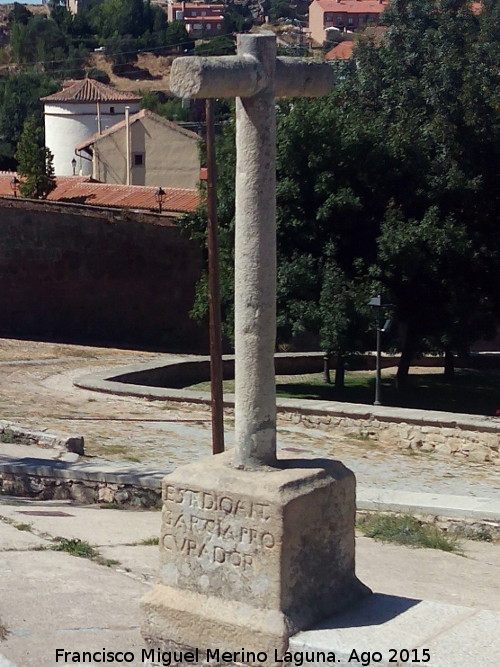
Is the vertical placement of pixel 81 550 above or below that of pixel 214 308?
below

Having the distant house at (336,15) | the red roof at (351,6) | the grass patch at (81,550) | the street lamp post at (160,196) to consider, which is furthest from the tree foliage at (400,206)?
the red roof at (351,6)

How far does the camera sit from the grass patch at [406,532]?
7922 millimetres

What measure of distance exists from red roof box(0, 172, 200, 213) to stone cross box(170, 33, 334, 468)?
19.7 m

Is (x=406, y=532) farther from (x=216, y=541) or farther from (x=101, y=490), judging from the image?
(x=216, y=541)

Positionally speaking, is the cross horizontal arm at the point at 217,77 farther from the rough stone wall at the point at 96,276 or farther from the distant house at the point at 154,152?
the distant house at the point at 154,152

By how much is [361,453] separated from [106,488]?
4.09 m

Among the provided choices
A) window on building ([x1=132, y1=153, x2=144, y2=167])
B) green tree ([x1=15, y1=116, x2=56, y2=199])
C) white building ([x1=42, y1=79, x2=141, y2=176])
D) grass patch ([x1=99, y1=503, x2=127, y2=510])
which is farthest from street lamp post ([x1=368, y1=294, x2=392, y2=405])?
white building ([x1=42, y1=79, x2=141, y2=176])

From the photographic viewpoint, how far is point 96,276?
23406 mm

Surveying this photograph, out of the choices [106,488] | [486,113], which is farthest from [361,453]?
[486,113]

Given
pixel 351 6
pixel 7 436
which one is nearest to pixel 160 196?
pixel 7 436

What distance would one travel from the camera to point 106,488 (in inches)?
360

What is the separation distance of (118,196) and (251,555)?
23844 mm

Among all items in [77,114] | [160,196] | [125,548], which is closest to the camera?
[125,548]

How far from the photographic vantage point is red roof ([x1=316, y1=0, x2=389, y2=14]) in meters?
105
